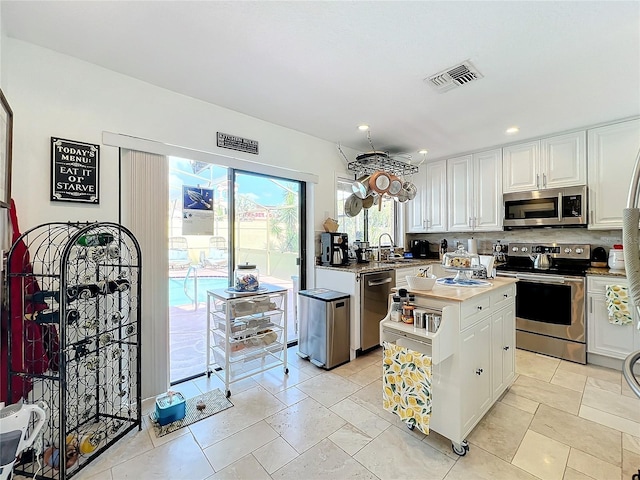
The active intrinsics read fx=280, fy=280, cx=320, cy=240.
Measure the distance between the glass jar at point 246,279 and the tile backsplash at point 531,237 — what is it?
3.13 m

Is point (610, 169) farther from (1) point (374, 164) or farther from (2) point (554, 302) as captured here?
(1) point (374, 164)

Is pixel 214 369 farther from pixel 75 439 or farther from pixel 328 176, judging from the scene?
pixel 328 176

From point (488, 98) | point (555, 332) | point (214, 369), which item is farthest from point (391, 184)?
point (214, 369)

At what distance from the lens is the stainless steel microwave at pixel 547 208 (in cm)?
318

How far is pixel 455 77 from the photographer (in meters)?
2.11

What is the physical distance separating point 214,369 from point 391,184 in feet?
9.20

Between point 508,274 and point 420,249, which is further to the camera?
point 420,249

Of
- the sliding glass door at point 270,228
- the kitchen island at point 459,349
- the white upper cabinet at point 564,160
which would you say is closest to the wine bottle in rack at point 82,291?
the sliding glass door at point 270,228

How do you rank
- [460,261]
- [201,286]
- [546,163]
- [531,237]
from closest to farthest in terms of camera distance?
[460,261], [201,286], [546,163], [531,237]

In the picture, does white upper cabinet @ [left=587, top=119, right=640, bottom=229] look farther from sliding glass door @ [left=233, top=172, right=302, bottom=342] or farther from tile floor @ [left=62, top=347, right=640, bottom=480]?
sliding glass door @ [left=233, top=172, right=302, bottom=342]

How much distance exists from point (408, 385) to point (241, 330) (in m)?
1.45

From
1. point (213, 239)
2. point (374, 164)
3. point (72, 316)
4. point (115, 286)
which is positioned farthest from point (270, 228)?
point (72, 316)

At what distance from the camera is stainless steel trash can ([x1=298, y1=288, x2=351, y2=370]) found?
2.81 metres

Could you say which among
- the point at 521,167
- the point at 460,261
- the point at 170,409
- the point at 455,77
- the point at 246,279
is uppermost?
the point at 455,77
